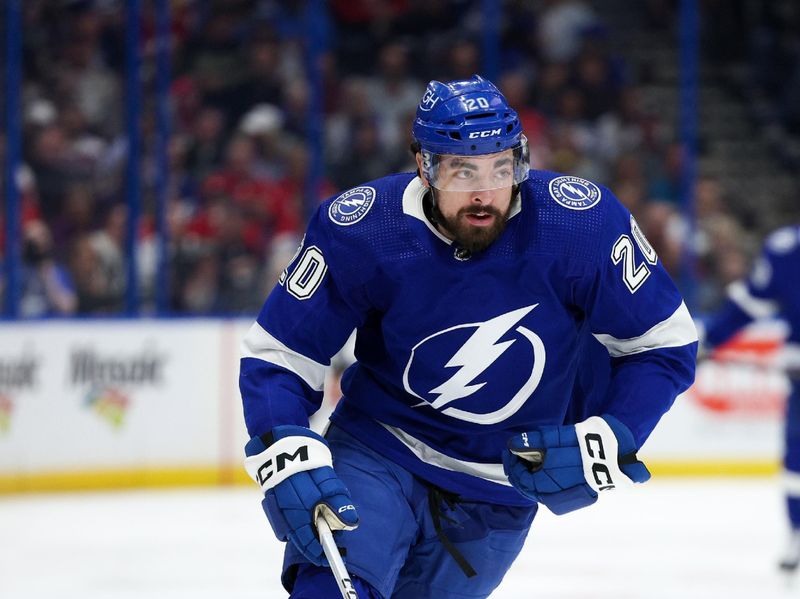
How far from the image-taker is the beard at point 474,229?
7.50ft

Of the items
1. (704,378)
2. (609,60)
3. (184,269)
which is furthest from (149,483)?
(609,60)

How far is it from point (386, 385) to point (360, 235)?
295 millimetres

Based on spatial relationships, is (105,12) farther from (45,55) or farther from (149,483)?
(149,483)

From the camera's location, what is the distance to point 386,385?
8.23 ft

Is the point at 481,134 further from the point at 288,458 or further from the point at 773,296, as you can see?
the point at 773,296

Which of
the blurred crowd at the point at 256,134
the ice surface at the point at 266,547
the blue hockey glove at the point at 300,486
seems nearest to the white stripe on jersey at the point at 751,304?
the ice surface at the point at 266,547

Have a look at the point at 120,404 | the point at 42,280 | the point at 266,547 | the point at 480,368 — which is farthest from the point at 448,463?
the point at 42,280

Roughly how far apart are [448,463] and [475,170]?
1.70 feet

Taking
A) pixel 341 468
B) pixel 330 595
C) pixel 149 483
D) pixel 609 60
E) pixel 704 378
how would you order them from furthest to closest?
pixel 609 60, pixel 704 378, pixel 149 483, pixel 341 468, pixel 330 595

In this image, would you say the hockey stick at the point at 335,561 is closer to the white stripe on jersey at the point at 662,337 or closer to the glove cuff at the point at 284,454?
the glove cuff at the point at 284,454

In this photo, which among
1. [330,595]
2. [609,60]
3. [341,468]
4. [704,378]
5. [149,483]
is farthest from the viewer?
[609,60]

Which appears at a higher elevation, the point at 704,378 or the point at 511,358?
the point at 511,358

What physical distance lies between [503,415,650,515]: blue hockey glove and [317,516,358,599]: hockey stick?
0.97 feet

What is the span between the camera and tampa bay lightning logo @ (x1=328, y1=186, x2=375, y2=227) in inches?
93.7
